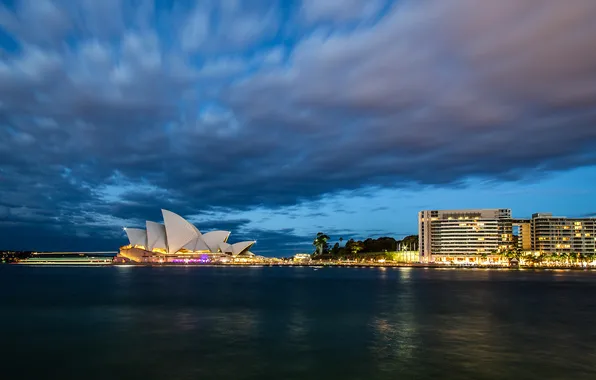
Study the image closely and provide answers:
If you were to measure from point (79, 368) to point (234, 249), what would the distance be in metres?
172

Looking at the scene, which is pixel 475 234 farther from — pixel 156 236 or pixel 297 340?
pixel 297 340

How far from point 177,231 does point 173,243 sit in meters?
5.61

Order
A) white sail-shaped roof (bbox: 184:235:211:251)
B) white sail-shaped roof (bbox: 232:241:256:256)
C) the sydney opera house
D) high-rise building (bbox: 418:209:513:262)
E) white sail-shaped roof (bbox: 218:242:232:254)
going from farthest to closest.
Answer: high-rise building (bbox: 418:209:513:262), white sail-shaped roof (bbox: 232:241:256:256), white sail-shaped roof (bbox: 218:242:232:254), white sail-shaped roof (bbox: 184:235:211:251), the sydney opera house

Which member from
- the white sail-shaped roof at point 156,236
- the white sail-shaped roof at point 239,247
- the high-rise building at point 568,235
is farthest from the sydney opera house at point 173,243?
the high-rise building at point 568,235

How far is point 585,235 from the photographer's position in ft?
639

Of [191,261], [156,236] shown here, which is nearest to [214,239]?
[191,261]

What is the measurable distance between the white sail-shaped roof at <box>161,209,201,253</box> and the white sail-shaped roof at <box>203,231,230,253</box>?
10752 mm

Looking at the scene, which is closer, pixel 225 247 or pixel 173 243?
pixel 173 243

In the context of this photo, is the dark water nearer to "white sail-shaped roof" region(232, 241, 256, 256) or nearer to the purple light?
the purple light

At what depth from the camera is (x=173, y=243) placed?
165500 mm

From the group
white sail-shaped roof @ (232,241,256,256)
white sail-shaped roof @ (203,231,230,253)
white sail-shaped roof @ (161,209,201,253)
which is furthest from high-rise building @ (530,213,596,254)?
white sail-shaped roof @ (161,209,201,253)

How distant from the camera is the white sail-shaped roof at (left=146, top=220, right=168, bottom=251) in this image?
16312 cm

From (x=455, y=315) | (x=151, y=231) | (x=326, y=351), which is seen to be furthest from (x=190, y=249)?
(x=326, y=351)

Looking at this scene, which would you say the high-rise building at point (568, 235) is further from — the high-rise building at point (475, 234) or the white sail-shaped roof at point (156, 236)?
the white sail-shaped roof at point (156, 236)
